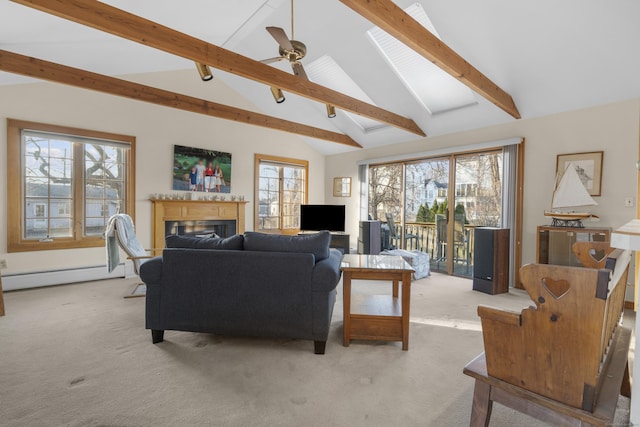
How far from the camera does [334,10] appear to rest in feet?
12.4

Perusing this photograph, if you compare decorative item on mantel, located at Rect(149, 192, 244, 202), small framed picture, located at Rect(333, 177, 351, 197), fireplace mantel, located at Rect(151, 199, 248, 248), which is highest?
small framed picture, located at Rect(333, 177, 351, 197)

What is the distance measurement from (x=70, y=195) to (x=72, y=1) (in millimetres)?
3147

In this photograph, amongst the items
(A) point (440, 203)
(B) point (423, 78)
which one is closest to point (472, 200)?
(A) point (440, 203)

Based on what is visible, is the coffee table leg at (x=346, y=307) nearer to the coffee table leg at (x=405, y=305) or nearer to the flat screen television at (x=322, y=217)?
the coffee table leg at (x=405, y=305)

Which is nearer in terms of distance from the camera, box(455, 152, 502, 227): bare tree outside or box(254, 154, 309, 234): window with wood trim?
box(455, 152, 502, 227): bare tree outside

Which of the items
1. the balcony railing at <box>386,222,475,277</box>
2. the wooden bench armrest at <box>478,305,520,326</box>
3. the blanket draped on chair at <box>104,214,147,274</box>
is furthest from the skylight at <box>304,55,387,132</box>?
the wooden bench armrest at <box>478,305,520,326</box>

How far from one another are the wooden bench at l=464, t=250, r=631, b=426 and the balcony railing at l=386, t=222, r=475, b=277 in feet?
13.2

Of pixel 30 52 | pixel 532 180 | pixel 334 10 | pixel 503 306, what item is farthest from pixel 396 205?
pixel 30 52

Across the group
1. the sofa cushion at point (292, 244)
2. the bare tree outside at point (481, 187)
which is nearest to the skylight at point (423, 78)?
the bare tree outside at point (481, 187)

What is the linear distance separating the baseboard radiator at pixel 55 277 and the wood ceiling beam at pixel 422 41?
423 cm

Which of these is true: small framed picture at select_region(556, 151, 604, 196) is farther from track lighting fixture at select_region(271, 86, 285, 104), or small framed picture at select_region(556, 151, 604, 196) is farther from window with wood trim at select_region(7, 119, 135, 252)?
window with wood trim at select_region(7, 119, 135, 252)

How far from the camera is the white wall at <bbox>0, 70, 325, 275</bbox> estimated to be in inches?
164

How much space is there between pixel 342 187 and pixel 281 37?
4.58 meters

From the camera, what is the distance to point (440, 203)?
5426 mm
